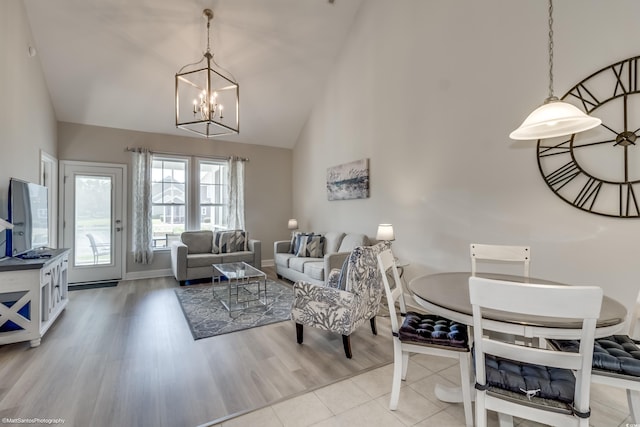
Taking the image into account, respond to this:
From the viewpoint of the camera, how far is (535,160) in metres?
2.70

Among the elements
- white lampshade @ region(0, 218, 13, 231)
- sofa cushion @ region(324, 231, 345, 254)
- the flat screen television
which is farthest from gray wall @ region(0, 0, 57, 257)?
sofa cushion @ region(324, 231, 345, 254)

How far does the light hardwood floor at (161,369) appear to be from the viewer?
1914 mm

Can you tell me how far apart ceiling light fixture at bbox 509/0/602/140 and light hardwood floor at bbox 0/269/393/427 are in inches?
81.2

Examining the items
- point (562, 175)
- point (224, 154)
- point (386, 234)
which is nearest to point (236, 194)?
point (224, 154)

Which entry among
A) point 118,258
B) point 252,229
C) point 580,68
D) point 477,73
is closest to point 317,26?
point 477,73

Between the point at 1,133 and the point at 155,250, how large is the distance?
10.2ft

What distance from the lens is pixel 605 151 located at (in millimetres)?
2311

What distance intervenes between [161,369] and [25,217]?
229 centimetres

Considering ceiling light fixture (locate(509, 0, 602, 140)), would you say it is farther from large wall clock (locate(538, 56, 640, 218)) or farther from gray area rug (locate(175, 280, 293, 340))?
gray area rug (locate(175, 280, 293, 340))

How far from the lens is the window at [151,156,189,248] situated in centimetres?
579

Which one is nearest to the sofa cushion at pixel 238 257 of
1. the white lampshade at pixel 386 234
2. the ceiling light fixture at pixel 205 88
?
the ceiling light fixture at pixel 205 88

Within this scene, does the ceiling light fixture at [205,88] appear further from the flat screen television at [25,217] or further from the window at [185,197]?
the flat screen television at [25,217]

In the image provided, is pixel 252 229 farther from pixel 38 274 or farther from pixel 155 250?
pixel 38 274

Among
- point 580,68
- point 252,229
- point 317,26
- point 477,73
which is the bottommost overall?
point 252,229
